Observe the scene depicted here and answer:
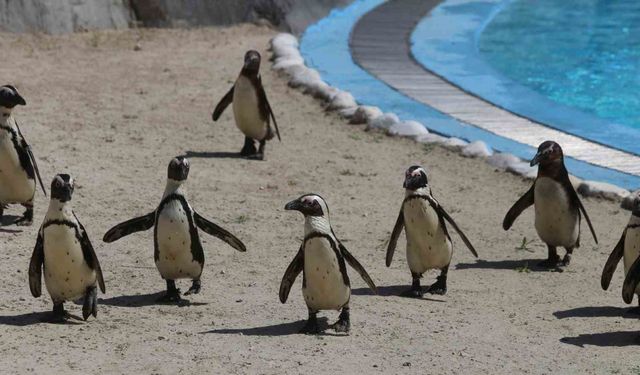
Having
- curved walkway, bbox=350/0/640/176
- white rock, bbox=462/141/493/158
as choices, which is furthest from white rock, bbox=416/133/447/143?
curved walkway, bbox=350/0/640/176

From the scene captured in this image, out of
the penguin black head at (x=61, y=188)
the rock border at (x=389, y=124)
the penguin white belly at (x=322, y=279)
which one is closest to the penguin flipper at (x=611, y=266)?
the penguin white belly at (x=322, y=279)

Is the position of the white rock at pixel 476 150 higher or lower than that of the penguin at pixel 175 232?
higher

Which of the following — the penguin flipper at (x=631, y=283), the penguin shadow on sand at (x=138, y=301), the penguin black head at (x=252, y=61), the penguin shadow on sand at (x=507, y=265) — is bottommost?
the penguin shadow on sand at (x=138, y=301)

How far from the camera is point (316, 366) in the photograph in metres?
5.96

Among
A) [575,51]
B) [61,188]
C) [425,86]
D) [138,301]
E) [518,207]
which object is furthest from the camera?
[575,51]

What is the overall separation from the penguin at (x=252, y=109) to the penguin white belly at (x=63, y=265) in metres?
4.07

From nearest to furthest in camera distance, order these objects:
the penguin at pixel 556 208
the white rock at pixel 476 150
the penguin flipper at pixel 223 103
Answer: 1. the penguin at pixel 556 208
2. the penguin flipper at pixel 223 103
3. the white rock at pixel 476 150

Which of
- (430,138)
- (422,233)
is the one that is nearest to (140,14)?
A: (430,138)

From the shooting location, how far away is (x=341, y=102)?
40.5ft

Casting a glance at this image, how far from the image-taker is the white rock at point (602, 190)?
31.3 ft

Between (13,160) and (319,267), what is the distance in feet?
8.45

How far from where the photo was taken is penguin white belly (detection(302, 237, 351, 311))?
20.9 ft

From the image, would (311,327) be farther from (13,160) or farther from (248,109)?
(248,109)

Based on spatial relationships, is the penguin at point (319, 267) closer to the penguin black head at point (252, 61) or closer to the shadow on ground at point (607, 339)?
the shadow on ground at point (607, 339)
